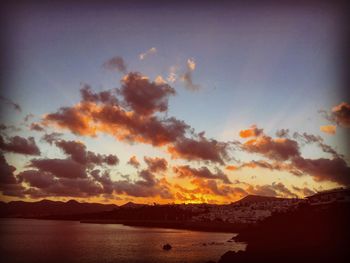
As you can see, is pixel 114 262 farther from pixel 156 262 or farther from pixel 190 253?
pixel 190 253

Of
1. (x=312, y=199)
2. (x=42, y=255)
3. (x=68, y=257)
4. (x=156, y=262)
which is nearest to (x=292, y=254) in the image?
A: (x=156, y=262)

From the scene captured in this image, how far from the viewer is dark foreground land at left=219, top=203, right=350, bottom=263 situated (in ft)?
192

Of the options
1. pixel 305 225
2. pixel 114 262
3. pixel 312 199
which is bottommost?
pixel 114 262

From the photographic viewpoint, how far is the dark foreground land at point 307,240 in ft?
192

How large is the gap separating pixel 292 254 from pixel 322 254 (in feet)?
16.7

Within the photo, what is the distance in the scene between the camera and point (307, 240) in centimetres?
7319

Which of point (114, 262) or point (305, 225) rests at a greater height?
point (305, 225)

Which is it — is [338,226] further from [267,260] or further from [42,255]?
[42,255]

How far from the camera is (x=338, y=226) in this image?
249ft

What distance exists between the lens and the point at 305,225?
87750 millimetres

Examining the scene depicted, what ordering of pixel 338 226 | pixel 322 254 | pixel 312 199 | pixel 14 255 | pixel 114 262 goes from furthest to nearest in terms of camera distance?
pixel 312 199 → pixel 14 255 → pixel 338 226 → pixel 114 262 → pixel 322 254

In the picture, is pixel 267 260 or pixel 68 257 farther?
pixel 68 257

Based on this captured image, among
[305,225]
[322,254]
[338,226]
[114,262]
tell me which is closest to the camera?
[322,254]

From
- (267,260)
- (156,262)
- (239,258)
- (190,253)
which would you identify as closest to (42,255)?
(156,262)
